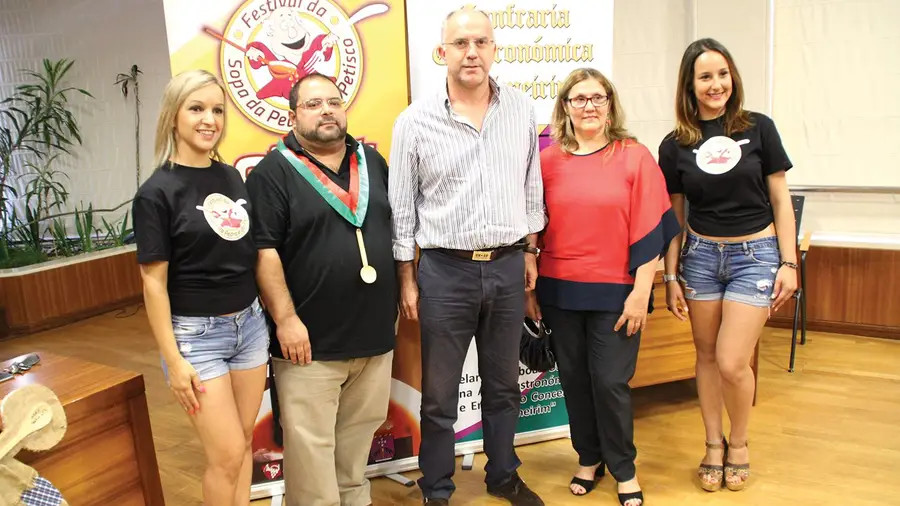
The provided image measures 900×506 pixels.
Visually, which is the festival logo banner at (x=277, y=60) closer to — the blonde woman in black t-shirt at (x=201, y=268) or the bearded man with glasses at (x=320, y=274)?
the bearded man with glasses at (x=320, y=274)

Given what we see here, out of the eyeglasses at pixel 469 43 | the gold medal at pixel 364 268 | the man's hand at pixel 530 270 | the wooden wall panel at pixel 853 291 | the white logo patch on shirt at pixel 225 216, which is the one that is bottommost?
the wooden wall panel at pixel 853 291

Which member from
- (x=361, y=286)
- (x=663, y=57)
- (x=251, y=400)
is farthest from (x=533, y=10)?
(x=663, y=57)

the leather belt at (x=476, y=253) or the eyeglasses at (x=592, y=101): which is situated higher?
the eyeglasses at (x=592, y=101)

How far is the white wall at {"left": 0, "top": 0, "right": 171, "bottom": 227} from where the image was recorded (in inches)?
252

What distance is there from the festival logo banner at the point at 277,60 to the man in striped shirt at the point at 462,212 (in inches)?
16.0

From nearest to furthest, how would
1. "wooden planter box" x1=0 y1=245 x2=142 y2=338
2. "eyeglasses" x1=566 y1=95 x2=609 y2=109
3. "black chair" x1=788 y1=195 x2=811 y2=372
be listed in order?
"eyeglasses" x1=566 y1=95 x2=609 y2=109 → "black chair" x1=788 y1=195 x2=811 y2=372 → "wooden planter box" x1=0 y1=245 x2=142 y2=338

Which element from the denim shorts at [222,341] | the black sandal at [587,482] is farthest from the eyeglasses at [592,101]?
the black sandal at [587,482]

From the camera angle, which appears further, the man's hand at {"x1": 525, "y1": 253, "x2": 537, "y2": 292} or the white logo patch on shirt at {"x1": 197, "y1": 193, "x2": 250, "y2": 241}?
the man's hand at {"x1": 525, "y1": 253, "x2": 537, "y2": 292}

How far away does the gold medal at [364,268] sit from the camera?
204 centimetres

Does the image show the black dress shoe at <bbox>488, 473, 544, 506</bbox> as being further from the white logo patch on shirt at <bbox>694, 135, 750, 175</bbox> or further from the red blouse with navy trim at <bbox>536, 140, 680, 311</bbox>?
the white logo patch on shirt at <bbox>694, 135, 750, 175</bbox>

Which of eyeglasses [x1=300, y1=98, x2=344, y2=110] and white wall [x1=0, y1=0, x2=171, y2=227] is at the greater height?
white wall [x1=0, y1=0, x2=171, y2=227]

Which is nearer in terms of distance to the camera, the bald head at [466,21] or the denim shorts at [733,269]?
the bald head at [466,21]

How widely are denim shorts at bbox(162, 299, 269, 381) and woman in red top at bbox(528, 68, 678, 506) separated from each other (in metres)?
1.05

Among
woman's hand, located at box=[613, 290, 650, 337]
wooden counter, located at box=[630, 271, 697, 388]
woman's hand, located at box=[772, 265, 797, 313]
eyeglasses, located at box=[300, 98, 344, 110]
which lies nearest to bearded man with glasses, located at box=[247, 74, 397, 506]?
eyeglasses, located at box=[300, 98, 344, 110]
